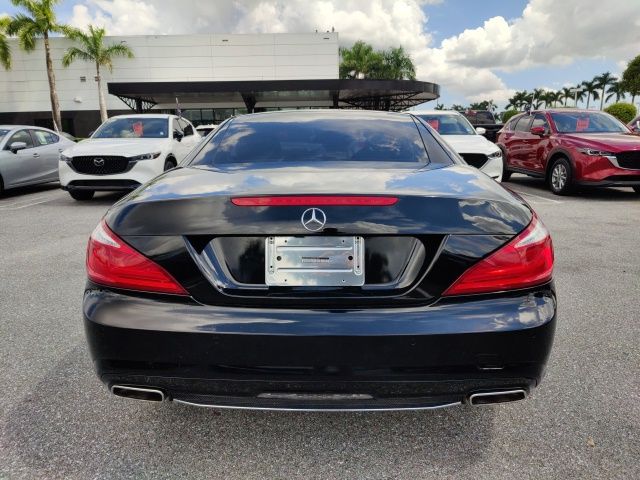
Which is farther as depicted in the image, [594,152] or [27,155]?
[27,155]

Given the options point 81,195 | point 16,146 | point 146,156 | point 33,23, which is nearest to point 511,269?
point 146,156

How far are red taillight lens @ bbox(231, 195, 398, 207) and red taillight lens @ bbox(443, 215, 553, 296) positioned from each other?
0.39 metres

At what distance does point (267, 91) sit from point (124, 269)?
3038 cm

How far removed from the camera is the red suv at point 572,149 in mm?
8766

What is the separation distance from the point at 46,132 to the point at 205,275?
1197 centimetres

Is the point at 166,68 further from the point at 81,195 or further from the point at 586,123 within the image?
the point at 586,123

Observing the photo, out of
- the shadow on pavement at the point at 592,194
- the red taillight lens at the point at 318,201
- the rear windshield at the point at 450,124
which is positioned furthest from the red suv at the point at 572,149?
the red taillight lens at the point at 318,201

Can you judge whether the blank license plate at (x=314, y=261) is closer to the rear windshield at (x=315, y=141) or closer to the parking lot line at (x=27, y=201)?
the rear windshield at (x=315, y=141)

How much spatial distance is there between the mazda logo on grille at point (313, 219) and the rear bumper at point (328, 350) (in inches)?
11.8

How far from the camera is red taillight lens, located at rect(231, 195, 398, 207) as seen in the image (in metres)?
1.75

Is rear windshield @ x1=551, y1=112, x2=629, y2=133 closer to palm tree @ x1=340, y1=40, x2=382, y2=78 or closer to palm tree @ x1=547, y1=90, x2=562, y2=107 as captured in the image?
palm tree @ x1=340, y1=40, x2=382, y2=78

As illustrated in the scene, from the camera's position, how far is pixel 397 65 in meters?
51.9

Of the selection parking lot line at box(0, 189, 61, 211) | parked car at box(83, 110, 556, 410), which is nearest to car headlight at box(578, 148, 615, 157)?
parked car at box(83, 110, 556, 410)

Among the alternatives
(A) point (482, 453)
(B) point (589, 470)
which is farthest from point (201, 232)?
(B) point (589, 470)
